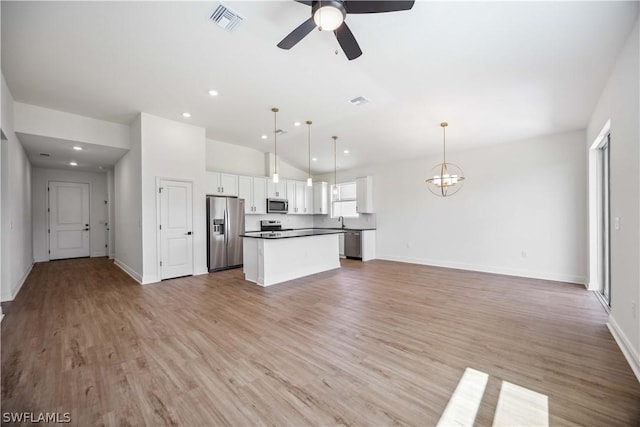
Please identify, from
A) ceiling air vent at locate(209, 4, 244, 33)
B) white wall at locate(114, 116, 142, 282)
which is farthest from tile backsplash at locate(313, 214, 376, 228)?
ceiling air vent at locate(209, 4, 244, 33)

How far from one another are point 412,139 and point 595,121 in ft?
8.97

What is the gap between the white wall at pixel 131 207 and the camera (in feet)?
16.2

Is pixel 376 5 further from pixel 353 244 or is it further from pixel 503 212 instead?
pixel 353 244

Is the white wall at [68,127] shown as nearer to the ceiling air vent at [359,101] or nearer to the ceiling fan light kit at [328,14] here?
the ceiling air vent at [359,101]

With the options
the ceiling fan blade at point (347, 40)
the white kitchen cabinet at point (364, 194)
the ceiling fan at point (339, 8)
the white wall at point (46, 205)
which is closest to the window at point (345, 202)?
the white kitchen cabinet at point (364, 194)

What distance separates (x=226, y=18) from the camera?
8.24 ft

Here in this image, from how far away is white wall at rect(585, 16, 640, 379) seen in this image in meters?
2.15

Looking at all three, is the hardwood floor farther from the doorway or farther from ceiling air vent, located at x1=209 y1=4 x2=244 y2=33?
ceiling air vent, located at x1=209 y1=4 x2=244 y2=33

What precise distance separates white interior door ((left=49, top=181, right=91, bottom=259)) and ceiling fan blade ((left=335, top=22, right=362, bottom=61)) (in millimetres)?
9047

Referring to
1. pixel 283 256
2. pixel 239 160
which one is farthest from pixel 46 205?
pixel 283 256

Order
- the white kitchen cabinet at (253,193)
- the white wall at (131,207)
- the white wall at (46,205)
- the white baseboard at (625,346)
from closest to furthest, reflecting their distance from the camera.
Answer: the white baseboard at (625,346)
the white wall at (131,207)
the white kitchen cabinet at (253,193)
the white wall at (46,205)

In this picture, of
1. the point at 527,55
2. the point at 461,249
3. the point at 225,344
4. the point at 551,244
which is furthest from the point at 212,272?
the point at 551,244

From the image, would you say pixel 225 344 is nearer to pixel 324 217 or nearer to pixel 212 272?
pixel 212 272

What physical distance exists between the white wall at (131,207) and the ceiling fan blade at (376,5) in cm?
440
